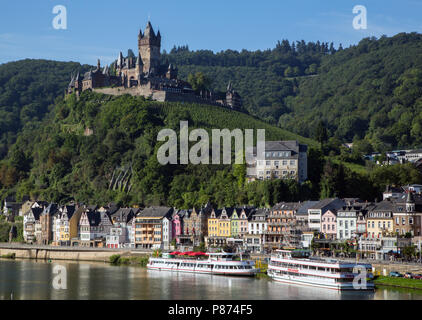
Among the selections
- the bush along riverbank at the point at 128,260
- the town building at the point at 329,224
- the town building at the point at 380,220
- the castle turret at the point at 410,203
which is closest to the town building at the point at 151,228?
the bush along riverbank at the point at 128,260

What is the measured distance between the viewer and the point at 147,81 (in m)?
144

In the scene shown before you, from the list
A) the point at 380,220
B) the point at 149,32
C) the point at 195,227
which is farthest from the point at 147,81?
the point at 380,220

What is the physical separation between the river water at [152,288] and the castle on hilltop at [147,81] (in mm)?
67571

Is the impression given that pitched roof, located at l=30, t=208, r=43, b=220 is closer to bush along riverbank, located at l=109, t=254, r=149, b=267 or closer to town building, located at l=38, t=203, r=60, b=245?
town building, located at l=38, t=203, r=60, b=245

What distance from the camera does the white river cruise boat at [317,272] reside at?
199ft

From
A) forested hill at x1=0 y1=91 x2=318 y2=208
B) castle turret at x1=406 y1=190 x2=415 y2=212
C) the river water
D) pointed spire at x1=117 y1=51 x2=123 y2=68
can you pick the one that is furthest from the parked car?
pointed spire at x1=117 y1=51 x2=123 y2=68

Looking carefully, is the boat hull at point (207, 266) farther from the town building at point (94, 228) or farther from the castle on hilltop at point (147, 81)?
the castle on hilltop at point (147, 81)

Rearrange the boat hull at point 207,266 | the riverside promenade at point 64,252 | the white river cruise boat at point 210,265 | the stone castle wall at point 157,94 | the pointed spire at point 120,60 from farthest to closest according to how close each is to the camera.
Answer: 1. the pointed spire at point 120,60
2. the stone castle wall at point 157,94
3. the riverside promenade at point 64,252
4. the white river cruise boat at point 210,265
5. the boat hull at point 207,266

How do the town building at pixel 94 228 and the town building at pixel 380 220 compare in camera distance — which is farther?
the town building at pixel 94 228

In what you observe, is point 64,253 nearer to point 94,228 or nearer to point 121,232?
point 121,232

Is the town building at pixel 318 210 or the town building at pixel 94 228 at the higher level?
the town building at pixel 318 210

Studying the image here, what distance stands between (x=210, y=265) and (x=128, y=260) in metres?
15.6

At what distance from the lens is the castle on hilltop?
141 m

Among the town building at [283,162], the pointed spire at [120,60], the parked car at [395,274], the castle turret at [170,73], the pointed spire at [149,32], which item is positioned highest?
the pointed spire at [149,32]
